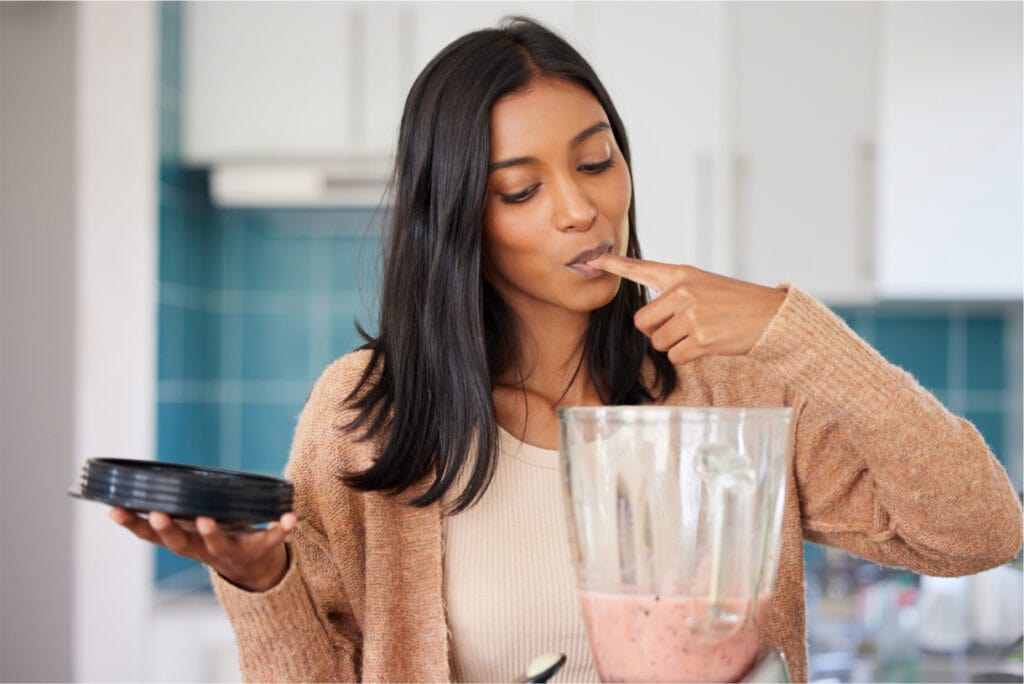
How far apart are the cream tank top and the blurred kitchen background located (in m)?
1.41

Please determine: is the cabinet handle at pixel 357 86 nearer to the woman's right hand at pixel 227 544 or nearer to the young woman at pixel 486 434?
the young woman at pixel 486 434

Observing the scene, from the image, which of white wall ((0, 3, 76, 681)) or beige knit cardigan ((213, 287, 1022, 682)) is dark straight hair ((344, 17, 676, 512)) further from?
white wall ((0, 3, 76, 681))

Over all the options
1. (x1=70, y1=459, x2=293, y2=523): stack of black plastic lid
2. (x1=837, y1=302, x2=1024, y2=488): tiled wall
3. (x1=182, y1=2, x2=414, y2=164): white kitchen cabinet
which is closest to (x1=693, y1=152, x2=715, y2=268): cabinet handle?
(x1=837, y1=302, x2=1024, y2=488): tiled wall

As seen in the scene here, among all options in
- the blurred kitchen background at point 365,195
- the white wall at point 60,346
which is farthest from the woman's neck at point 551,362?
the white wall at point 60,346

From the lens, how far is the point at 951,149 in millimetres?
2732

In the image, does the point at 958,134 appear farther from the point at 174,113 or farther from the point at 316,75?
the point at 174,113

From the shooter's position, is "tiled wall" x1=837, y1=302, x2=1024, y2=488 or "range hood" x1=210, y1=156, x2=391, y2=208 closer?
"range hood" x1=210, y1=156, x2=391, y2=208

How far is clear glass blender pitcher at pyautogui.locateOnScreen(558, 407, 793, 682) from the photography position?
2.18 feet

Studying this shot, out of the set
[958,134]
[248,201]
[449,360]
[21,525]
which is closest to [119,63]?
[248,201]

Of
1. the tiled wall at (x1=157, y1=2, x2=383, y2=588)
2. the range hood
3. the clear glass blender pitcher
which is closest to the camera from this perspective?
the clear glass blender pitcher

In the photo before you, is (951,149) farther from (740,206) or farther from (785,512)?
(785,512)

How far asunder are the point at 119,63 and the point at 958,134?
204 centimetres

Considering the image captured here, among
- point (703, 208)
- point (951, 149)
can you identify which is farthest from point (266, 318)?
point (951, 149)

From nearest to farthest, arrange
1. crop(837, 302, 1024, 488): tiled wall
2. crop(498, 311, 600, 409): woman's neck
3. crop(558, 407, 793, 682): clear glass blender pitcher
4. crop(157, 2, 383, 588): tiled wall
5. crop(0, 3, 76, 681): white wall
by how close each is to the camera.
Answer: crop(558, 407, 793, 682): clear glass blender pitcher, crop(498, 311, 600, 409): woman's neck, crop(0, 3, 76, 681): white wall, crop(837, 302, 1024, 488): tiled wall, crop(157, 2, 383, 588): tiled wall
